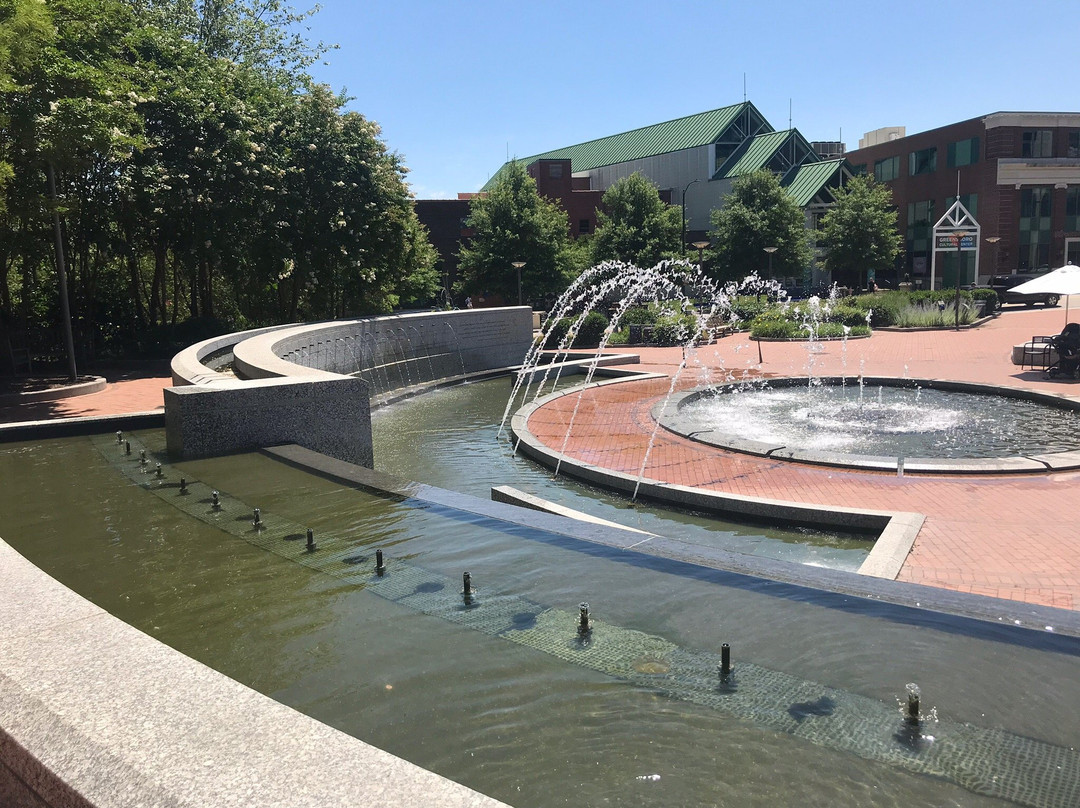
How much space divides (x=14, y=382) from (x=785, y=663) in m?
17.4

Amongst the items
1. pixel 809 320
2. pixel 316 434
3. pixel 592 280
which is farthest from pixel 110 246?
pixel 592 280

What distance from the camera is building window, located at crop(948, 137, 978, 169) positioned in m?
54.0

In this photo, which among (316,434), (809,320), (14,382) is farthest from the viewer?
(809,320)

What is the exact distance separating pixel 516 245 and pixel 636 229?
373 inches

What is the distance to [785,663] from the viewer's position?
3.81 metres

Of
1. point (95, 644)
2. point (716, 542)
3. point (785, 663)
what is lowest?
point (716, 542)

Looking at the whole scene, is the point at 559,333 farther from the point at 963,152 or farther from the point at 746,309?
the point at 963,152

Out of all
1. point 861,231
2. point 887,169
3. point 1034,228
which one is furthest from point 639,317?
point 887,169

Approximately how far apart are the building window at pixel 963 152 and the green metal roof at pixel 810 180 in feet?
25.8

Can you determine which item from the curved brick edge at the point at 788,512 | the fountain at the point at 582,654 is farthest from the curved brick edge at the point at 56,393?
the curved brick edge at the point at 788,512

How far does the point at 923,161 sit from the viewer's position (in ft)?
192

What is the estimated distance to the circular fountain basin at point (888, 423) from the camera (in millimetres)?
9523

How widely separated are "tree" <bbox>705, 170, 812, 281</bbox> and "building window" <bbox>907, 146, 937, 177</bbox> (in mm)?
17861

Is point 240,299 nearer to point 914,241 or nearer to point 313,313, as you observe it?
point 313,313
